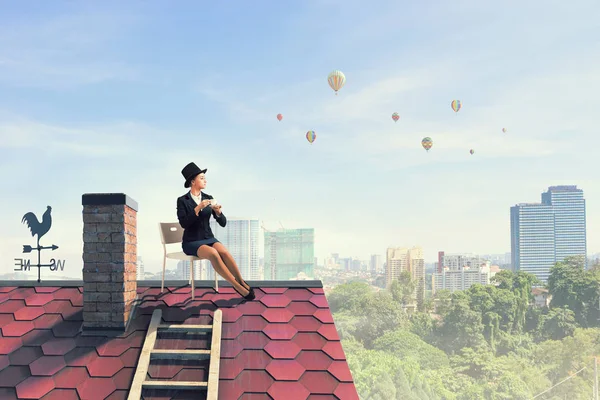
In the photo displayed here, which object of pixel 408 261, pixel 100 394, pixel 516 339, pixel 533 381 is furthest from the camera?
pixel 408 261

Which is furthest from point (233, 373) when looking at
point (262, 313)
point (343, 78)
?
point (343, 78)

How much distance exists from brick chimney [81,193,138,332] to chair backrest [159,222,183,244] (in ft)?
3.13

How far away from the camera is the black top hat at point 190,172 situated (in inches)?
275

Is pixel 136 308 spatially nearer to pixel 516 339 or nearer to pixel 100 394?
pixel 100 394

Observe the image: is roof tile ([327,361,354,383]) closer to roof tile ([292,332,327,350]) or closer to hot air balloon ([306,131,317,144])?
roof tile ([292,332,327,350])

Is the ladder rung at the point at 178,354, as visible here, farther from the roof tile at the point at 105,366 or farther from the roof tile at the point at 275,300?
the roof tile at the point at 275,300

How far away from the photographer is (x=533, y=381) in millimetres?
69938

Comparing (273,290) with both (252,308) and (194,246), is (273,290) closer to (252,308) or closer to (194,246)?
(252,308)

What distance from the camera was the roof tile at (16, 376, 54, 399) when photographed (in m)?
5.88

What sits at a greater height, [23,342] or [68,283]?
[68,283]

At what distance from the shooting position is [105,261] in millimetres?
6496

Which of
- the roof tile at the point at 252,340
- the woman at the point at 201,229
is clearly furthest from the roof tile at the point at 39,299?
the roof tile at the point at 252,340

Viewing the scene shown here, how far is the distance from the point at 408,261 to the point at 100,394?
191 m

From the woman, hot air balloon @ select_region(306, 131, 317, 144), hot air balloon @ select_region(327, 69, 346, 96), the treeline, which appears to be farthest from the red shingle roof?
the treeline
